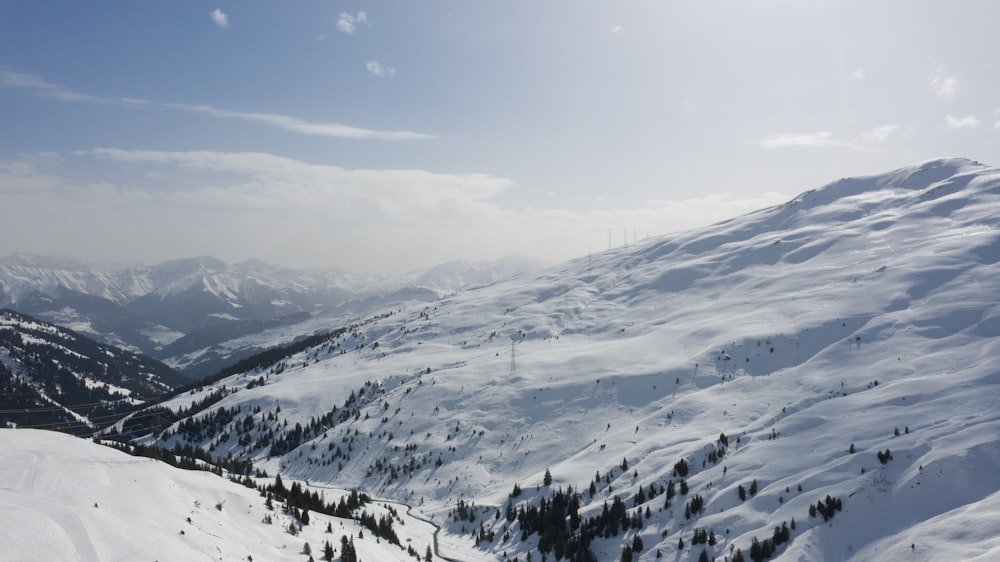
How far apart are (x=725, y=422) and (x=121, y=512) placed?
92.6 meters

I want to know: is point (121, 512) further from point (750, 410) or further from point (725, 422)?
point (750, 410)

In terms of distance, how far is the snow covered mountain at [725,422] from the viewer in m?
62.8

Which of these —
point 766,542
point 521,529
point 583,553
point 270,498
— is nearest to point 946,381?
point 766,542

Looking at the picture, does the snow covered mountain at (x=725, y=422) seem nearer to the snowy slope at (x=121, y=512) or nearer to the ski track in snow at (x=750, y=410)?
the ski track in snow at (x=750, y=410)

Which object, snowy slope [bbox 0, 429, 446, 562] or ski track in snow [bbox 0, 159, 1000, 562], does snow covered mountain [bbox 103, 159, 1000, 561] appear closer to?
ski track in snow [bbox 0, 159, 1000, 562]

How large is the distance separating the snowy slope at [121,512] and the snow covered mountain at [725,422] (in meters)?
43.1

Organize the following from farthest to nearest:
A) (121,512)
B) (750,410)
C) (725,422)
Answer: (750,410) < (725,422) < (121,512)

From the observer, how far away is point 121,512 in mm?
36031

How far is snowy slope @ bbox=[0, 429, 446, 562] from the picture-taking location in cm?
2967

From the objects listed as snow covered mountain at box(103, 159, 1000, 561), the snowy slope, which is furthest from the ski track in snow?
the snowy slope

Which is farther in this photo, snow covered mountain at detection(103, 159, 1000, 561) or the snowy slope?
snow covered mountain at detection(103, 159, 1000, 561)

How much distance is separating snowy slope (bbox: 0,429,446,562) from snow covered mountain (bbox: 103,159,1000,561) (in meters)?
43.1

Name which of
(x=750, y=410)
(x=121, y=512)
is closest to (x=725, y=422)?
(x=750, y=410)

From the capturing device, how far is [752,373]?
11769cm
